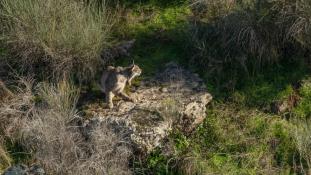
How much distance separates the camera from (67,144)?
662 cm

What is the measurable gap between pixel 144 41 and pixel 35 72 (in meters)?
1.40

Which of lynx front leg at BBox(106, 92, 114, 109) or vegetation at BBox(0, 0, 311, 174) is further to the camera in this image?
lynx front leg at BBox(106, 92, 114, 109)

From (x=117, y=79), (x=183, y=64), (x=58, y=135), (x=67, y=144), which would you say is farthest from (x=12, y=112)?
(x=183, y=64)

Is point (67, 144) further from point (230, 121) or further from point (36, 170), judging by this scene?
A: point (230, 121)

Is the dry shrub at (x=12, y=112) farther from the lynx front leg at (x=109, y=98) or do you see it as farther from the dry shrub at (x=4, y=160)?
the lynx front leg at (x=109, y=98)

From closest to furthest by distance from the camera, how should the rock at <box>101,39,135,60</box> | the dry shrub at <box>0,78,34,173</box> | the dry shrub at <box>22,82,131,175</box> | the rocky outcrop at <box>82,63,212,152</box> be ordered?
the dry shrub at <box>22,82,131,175</box> → the rocky outcrop at <box>82,63,212,152</box> → the dry shrub at <box>0,78,34,173</box> → the rock at <box>101,39,135,60</box>

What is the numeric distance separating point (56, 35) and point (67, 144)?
5.07 feet

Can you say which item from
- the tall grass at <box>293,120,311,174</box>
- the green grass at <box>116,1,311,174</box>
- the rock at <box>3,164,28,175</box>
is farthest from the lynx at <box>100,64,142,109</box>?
the tall grass at <box>293,120,311,174</box>

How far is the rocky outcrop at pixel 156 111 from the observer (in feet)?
22.1

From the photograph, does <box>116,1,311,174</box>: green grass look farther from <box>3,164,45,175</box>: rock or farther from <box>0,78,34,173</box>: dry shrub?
<box>0,78,34,173</box>: dry shrub

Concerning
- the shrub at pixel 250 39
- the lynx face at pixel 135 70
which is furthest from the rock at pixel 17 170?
the shrub at pixel 250 39

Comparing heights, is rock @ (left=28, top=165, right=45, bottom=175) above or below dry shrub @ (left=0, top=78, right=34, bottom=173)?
below

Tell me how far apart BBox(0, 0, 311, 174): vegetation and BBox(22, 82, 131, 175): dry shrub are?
0.01m

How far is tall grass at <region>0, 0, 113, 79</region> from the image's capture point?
7.50 metres
